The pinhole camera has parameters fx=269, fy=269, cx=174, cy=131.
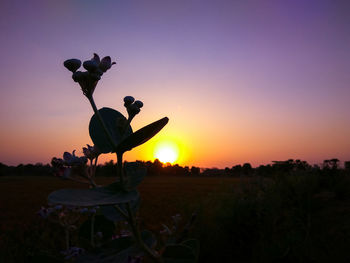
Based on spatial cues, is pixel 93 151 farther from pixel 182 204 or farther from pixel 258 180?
pixel 258 180

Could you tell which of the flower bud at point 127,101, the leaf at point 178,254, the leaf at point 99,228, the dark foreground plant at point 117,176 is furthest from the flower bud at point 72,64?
the leaf at point 99,228

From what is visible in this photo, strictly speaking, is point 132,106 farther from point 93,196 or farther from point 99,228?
point 99,228

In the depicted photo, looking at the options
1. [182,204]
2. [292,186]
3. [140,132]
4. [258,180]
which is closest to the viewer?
[140,132]

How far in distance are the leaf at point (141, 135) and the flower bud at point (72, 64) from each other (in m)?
0.20

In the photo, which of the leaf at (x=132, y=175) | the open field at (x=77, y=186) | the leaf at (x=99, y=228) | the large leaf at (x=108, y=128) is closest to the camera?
the leaf at (x=132, y=175)

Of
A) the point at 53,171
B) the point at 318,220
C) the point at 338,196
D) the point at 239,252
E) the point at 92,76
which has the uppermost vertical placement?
the point at 92,76

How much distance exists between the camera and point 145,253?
534 millimetres

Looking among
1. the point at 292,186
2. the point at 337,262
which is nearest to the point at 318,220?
the point at 292,186

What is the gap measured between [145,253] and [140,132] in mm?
257

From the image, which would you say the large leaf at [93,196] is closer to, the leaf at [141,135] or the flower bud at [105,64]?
the leaf at [141,135]

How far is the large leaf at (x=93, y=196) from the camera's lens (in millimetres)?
375

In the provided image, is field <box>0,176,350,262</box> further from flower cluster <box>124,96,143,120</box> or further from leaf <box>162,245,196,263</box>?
flower cluster <box>124,96,143,120</box>

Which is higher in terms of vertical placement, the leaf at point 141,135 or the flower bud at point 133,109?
the flower bud at point 133,109

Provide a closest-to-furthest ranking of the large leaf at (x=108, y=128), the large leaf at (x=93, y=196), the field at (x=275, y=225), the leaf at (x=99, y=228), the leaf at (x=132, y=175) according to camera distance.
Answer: the large leaf at (x=93, y=196) < the leaf at (x=132, y=175) < the large leaf at (x=108, y=128) < the leaf at (x=99, y=228) < the field at (x=275, y=225)
